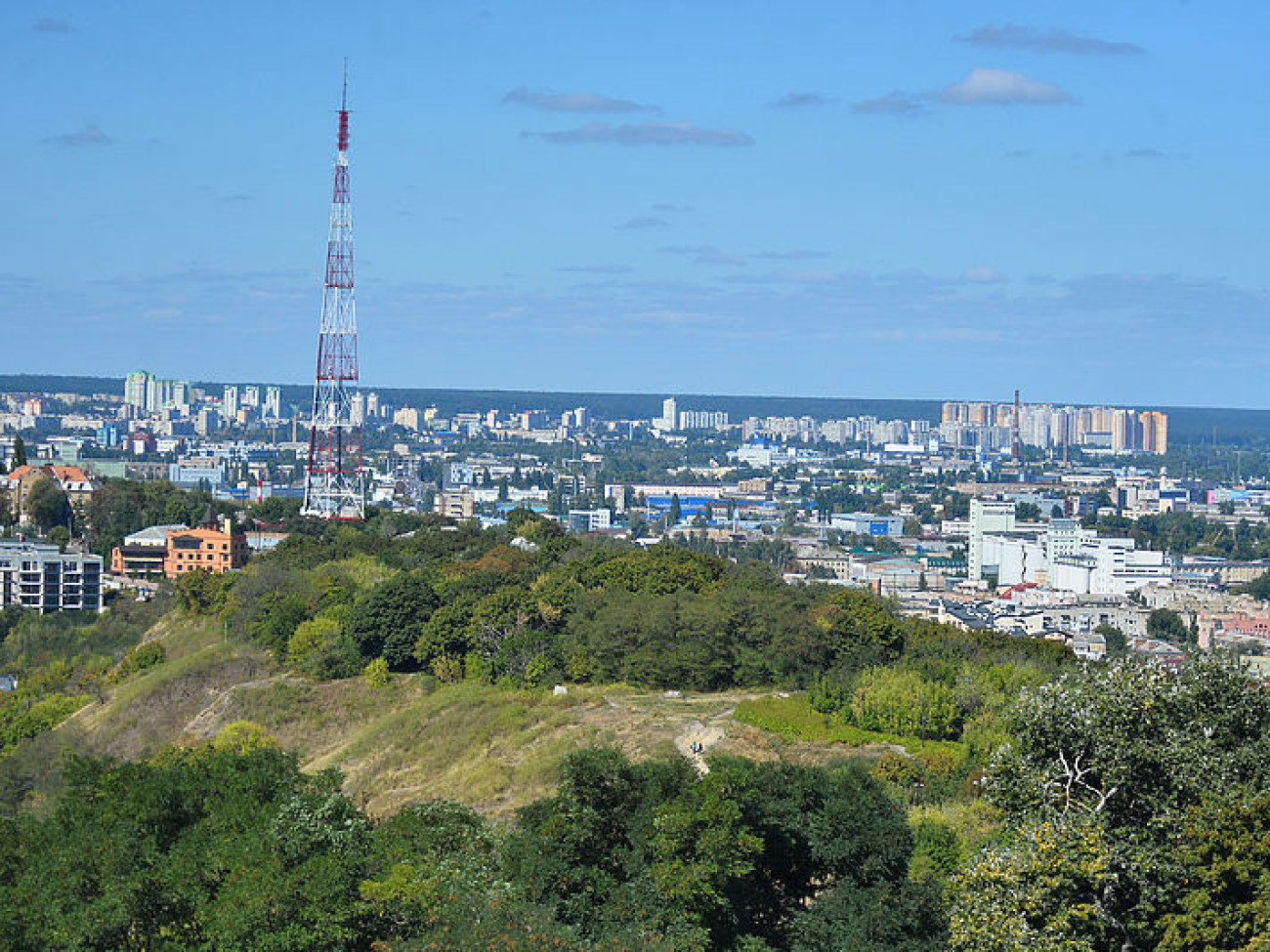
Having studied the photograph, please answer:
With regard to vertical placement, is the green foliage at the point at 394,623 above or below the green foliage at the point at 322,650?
above

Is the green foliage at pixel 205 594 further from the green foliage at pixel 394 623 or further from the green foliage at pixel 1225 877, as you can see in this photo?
the green foliage at pixel 1225 877

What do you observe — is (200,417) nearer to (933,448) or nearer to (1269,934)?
(933,448)

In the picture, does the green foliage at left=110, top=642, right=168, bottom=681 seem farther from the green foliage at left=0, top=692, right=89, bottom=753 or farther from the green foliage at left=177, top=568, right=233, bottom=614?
the green foliage at left=177, top=568, right=233, bottom=614

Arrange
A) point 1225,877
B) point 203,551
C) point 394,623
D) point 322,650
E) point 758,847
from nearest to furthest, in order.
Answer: point 1225,877, point 758,847, point 394,623, point 322,650, point 203,551

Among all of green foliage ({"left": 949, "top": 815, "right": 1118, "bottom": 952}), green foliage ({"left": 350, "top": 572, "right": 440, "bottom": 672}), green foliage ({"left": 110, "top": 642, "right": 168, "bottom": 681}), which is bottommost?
green foliage ({"left": 110, "top": 642, "right": 168, "bottom": 681})

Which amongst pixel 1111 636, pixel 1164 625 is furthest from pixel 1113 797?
pixel 1164 625

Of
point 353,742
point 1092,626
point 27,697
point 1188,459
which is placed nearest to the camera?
point 353,742

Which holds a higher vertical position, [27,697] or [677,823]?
Answer: [677,823]

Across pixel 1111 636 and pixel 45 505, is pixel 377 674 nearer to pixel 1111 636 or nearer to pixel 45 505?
pixel 1111 636

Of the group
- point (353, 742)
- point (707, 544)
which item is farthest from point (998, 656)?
point (707, 544)

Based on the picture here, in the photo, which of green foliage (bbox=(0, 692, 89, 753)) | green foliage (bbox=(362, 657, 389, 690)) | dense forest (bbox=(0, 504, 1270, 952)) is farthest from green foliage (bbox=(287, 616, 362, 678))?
dense forest (bbox=(0, 504, 1270, 952))

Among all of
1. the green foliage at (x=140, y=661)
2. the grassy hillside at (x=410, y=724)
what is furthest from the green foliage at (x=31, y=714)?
the green foliage at (x=140, y=661)
